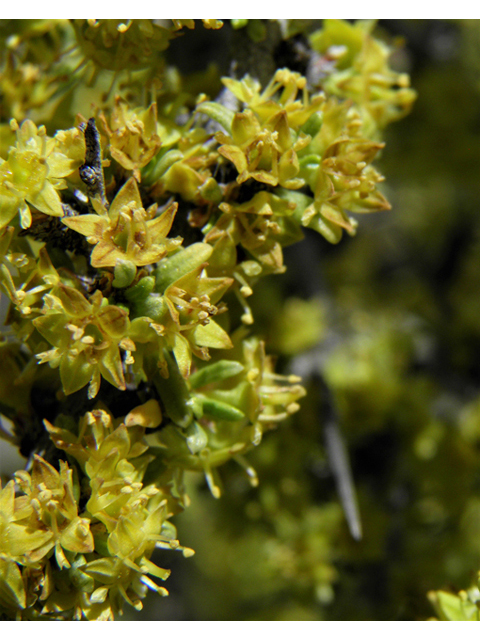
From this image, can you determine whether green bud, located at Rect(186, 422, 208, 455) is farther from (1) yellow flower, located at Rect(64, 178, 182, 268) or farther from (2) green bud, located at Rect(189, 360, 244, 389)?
(1) yellow flower, located at Rect(64, 178, 182, 268)

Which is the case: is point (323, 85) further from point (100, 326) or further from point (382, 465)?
point (382, 465)

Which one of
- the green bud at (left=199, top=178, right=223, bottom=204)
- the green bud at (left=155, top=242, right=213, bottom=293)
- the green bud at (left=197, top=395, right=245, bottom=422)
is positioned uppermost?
the green bud at (left=199, top=178, right=223, bottom=204)

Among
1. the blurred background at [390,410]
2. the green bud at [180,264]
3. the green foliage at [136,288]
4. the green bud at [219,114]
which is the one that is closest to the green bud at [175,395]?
the green foliage at [136,288]

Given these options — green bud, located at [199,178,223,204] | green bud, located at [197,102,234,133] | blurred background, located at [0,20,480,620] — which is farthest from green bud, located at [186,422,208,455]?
blurred background, located at [0,20,480,620]

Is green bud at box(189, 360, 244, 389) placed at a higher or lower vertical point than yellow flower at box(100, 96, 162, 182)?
lower

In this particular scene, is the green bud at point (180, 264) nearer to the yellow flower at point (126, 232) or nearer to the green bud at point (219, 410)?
the yellow flower at point (126, 232)
